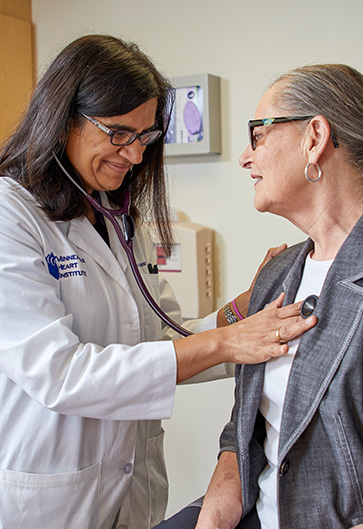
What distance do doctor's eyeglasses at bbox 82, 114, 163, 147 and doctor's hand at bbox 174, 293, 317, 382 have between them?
485mm

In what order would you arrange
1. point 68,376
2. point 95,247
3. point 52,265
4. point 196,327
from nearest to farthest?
point 68,376
point 52,265
point 95,247
point 196,327

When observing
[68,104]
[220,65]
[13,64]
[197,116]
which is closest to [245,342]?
[68,104]

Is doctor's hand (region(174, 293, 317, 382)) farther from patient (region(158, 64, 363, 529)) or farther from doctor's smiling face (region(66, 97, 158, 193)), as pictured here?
doctor's smiling face (region(66, 97, 158, 193))

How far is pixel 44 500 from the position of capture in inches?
50.0

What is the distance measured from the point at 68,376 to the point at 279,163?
622 mm

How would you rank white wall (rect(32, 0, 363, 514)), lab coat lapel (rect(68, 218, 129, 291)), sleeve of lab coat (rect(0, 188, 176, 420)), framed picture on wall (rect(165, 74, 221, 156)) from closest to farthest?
1. sleeve of lab coat (rect(0, 188, 176, 420))
2. lab coat lapel (rect(68, 218, 129, 291))
3. white wall (rect(32, 0, 363, 514))
4. framed picture on wall (rect(165, 74, 221, 156))

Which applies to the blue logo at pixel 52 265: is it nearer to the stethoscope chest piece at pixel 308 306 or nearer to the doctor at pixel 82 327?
the doctor at pixel 82 327

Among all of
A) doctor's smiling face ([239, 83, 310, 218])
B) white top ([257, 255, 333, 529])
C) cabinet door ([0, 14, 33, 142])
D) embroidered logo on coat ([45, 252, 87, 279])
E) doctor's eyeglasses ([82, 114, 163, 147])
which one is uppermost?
cabinet door ([0, 14, 33, 142])

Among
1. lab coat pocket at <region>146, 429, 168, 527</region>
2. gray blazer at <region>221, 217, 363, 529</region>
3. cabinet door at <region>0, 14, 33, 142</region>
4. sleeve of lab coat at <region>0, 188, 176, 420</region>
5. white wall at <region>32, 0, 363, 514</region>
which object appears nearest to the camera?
gray blazer at <region>221, 217, 363, 529</region>

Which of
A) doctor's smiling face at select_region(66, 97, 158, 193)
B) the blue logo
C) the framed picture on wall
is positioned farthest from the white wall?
the blue logo

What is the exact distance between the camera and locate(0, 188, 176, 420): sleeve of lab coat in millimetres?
1177

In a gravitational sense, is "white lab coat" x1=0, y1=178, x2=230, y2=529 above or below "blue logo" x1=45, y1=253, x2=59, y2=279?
below

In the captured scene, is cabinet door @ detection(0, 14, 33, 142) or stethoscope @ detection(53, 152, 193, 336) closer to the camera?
stethoscope @ detection(53, 152, 193, 336)

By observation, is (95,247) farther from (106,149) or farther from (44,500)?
(44,500)
